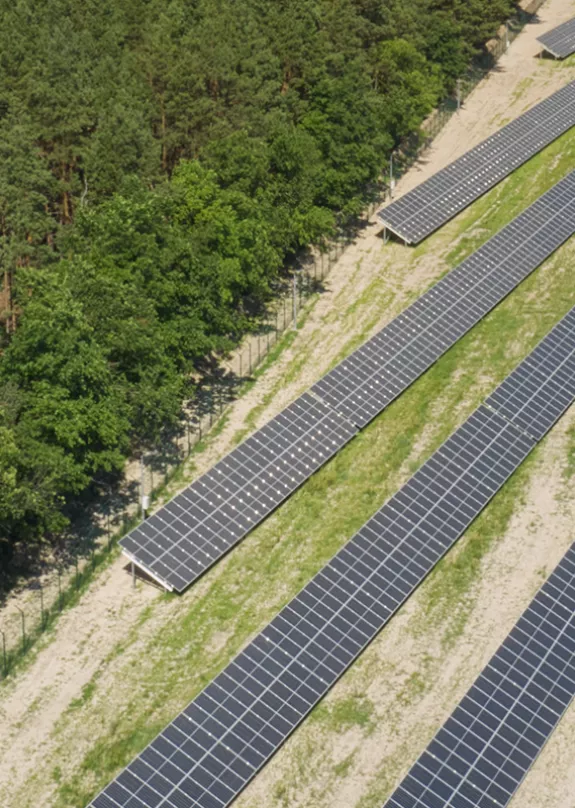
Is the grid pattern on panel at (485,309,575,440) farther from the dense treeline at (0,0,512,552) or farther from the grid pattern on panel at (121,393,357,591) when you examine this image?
the dense treeline at (0,0,512,552)

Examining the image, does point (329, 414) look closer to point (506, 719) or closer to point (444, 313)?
point (444, 313)

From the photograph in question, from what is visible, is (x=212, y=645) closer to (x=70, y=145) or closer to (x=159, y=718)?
(x=159, y=718)

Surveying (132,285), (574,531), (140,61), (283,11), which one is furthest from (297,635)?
(283,11)

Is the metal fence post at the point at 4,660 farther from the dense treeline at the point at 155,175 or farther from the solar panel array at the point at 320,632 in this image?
the solar panel array at the point at 320,632

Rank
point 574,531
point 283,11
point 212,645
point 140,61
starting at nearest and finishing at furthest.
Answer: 1. point 212,645
2. point 574,531
3. point 140,61
4. point 283,11

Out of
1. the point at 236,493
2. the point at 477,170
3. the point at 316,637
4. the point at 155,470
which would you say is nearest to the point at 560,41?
the point at 477,170

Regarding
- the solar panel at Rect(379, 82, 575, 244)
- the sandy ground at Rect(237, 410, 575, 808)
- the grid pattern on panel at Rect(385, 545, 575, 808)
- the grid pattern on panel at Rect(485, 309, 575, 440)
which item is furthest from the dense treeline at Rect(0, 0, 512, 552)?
the grid pattern on panel at Rect(385, 545, 575, 808)
